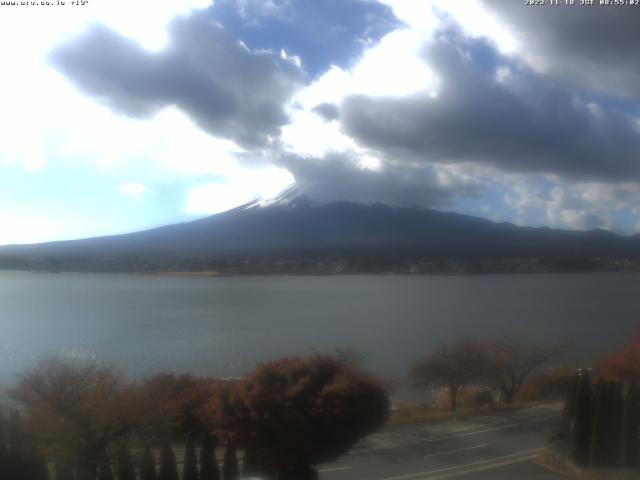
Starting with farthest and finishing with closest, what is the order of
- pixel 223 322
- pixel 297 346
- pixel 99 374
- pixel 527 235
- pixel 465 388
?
pixel 527 235 < pixel 223 322 < pixel 297 346 < pixel 465 388 < pixel 99 374

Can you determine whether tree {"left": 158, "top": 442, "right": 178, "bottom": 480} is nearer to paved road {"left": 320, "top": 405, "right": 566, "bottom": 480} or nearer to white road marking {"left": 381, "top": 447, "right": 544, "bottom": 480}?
paved road {"left": 320, "top": 405, "right": 566, "bottom": 480}

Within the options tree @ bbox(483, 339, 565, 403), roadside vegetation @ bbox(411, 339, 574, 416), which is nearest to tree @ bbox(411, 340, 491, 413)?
roadside vegetation @ bbox(411, 339, 574, 416)

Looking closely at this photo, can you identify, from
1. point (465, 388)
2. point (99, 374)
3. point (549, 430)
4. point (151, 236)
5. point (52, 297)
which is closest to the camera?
point (99, 374)

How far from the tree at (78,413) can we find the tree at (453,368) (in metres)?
8.20

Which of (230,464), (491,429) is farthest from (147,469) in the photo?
(491,429)

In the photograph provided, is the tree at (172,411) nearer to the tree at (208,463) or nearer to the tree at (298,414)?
the tree at (208,463)

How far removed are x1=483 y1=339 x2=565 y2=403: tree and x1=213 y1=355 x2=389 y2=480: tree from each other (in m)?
8.27

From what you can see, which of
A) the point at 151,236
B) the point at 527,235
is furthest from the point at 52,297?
the point at 527,235

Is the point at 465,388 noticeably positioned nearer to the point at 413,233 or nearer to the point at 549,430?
the point at 549,430

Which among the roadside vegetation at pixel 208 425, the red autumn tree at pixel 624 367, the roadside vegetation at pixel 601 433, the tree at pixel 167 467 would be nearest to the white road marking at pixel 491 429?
the red autumn tree at pixel 624 367

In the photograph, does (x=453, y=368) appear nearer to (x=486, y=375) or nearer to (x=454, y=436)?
(x=486, y=375)

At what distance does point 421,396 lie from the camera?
607 inches

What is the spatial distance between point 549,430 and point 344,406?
514 cm

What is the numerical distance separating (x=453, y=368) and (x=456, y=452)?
5146 millimetres
